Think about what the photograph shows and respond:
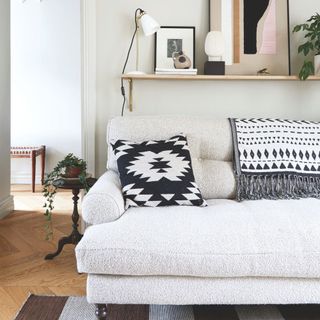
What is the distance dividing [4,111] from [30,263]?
1451 mm

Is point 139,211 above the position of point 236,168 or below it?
below

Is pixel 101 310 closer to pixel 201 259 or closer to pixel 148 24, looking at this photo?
pixel 201 259

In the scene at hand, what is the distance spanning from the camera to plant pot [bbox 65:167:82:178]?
6.66 ft

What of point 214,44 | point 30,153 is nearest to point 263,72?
point 214,44

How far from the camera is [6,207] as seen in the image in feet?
10.2

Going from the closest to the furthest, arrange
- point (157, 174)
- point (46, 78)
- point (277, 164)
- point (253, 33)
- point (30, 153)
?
point (157, 174), point (277, 164), point (253, 33), point (30, 153), point (46, 78)

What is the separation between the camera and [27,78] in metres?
4.41

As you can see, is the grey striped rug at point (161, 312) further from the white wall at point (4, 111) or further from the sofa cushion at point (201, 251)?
the white wall at point (4, 111)

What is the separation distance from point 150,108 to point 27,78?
2581 mm

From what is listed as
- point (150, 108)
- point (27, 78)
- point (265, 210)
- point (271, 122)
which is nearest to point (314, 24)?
point (271, 122)

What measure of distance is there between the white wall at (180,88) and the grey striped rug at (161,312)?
1042 millimetres

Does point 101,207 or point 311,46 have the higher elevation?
point 311,46

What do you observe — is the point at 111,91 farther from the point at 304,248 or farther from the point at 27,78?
the point at 27,78

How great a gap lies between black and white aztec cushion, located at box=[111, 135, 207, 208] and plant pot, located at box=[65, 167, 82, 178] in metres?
0.28
